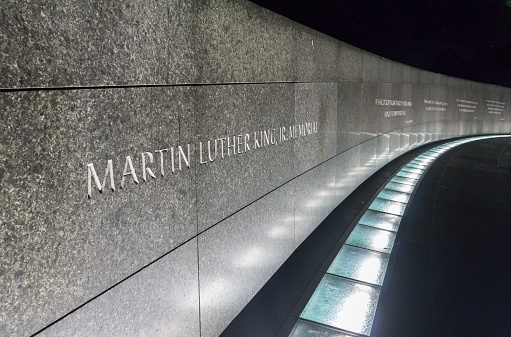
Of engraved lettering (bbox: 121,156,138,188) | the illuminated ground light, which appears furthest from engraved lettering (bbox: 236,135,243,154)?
the illuminated ground light

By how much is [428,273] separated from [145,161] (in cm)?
409

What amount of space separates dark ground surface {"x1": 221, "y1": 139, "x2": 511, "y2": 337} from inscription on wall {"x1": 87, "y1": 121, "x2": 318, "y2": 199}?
170 centimetres

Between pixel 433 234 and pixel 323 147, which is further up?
pixel 323 147

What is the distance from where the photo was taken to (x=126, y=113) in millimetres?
2592

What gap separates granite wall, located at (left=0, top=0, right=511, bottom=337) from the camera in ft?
6.46

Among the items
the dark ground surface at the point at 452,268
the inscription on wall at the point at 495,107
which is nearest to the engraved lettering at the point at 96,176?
the dark ground surface at the point at 452,268

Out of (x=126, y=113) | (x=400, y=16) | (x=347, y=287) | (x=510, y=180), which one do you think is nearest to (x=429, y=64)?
(x=400, y=16)

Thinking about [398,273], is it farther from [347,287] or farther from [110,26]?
[110,26]

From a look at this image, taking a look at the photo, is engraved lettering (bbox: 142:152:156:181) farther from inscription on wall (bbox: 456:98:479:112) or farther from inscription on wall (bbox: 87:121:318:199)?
inscription on wall (bbox: 456:98:479:112)

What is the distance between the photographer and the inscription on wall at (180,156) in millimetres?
2461

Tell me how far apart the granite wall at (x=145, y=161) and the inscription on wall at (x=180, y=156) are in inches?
0.5

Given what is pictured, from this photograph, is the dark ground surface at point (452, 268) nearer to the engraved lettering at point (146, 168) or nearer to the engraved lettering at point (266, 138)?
the engraved lettering at point (266, 138)

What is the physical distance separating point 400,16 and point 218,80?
26.3 metres

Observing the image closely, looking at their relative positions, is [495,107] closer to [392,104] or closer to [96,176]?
[392,104]
